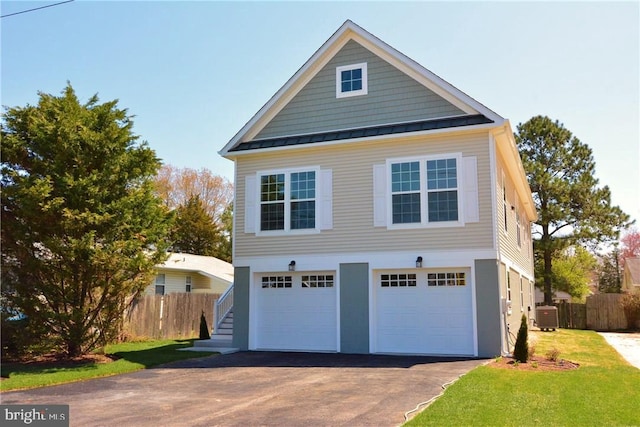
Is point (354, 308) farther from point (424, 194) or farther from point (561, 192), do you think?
point (561, 192)

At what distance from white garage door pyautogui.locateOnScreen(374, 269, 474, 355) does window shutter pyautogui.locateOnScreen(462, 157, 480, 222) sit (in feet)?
4.78

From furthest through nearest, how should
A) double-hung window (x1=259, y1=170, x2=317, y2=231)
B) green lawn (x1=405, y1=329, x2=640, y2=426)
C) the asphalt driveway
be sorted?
double-hung window (x1=259, y1=170, x2=317, y2=231) < the asphalt driveway < green lawn (x1=405, y1=329, x2=640, y2=426)

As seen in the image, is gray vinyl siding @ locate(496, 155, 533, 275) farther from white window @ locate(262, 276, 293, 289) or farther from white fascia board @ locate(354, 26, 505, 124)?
white window @ locate(262, 276, 293, 289)

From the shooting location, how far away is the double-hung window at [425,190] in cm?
1362

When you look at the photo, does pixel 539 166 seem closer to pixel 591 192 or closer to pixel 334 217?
pixel 591 192

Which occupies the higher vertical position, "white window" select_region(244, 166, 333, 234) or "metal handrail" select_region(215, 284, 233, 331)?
"white window" select_region(244, 166, 333, 234)

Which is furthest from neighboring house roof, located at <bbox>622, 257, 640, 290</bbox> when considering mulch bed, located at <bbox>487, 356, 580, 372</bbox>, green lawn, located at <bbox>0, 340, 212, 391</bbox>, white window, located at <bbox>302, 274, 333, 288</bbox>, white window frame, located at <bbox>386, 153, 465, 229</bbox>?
green lawn, located at <bbox>0, 340, 212, 391</bbox>

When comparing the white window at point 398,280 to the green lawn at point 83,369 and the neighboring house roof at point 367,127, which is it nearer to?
the neighboring house roof at point 367,127

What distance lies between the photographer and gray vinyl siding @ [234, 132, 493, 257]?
1340 centimetres

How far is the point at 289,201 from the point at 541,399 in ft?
29.3

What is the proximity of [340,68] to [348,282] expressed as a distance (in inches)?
241

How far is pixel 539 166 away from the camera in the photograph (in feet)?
105

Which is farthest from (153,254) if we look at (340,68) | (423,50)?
(423,50)

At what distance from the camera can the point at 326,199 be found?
14.8m
